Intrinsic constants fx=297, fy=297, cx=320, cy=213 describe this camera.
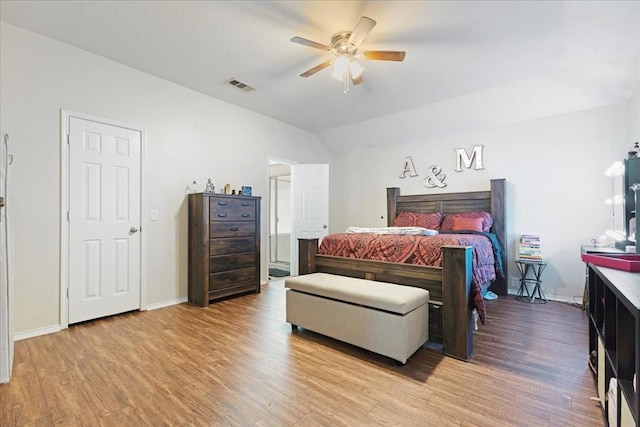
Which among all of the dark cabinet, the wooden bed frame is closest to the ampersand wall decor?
the wooden bed frame

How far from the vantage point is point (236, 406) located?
169 centimetres

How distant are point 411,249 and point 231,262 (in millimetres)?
2370

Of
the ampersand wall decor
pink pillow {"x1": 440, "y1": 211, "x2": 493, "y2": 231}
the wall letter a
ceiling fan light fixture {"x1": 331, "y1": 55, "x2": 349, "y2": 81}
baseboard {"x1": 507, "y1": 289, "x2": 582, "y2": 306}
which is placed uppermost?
ceiling fan light fixture {"x1": 331, "y1": 55, "x2": 349, "y2": 81}

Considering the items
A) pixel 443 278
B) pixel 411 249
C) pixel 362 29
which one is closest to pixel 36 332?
pixel 411 249

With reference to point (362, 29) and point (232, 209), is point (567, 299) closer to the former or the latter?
point (362, 29)

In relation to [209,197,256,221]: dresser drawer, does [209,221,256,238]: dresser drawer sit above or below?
below

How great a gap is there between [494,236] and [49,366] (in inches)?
188

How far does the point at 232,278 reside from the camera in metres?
3.93

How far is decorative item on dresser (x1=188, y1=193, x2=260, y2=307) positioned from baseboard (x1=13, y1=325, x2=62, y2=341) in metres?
1.31

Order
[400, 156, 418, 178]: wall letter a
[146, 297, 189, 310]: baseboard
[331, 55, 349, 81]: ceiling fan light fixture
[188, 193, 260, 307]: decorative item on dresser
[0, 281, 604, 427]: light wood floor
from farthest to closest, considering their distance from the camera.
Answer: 1. [400, 156, 418, 178]: wall letter a
2. [188, 193, 260, 307]: decorative item on dresser
3. [146, 297, 189, 310]: baseboard
4. [331, 55, 349, 81]: ceiling fan light fixture
5. [0, 281, 604, 427]: light wood floor

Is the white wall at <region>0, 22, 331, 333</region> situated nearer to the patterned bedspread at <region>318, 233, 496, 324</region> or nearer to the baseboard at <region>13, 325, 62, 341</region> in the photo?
the baseboard at <region>13, 325, 62, 341</region>

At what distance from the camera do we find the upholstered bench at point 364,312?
2111mm

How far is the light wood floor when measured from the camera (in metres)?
1.60

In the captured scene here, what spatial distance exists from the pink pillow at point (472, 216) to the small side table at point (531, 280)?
0.58 metres
